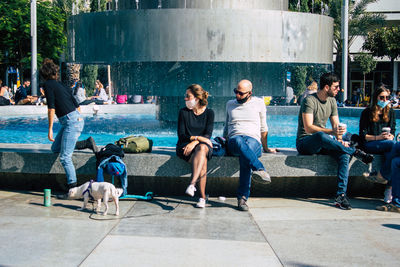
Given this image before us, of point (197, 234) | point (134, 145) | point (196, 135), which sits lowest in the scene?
point (197, 234)

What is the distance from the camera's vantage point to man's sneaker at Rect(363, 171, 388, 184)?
6910 millimetres

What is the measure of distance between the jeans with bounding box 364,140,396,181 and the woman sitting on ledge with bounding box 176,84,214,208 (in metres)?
2.02

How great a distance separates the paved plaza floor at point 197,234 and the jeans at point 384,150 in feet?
1.55

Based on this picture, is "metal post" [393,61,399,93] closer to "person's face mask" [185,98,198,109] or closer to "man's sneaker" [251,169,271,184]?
"person's face mask" [185,98,198,109]

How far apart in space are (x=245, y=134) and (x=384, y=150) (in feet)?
5.76

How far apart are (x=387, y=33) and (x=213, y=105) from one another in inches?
1204

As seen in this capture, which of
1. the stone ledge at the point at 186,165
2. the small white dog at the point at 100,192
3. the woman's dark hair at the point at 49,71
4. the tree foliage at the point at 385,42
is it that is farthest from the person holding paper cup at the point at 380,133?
the tree foliage at the point at 385,42

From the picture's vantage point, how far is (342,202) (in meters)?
6.64

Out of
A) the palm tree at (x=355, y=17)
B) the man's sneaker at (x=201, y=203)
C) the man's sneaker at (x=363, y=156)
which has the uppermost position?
the palm tree at (x=355, y=17)

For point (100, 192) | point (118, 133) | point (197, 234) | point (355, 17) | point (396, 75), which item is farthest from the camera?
point (396, 75)

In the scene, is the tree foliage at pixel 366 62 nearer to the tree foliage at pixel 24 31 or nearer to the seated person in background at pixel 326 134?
the tree foliage at pixel 24 31

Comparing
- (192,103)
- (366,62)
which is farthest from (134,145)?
(366,62)

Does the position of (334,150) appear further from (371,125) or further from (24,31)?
(24,31)

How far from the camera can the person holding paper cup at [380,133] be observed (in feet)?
22.6
